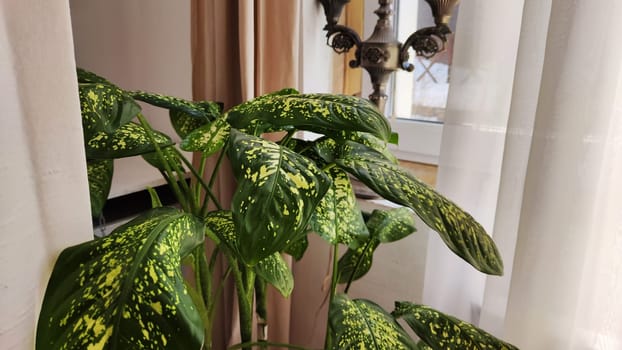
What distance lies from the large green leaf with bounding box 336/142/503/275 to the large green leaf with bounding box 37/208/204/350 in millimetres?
218

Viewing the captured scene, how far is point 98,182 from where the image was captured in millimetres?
738

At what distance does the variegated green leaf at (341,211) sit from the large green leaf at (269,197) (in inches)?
6.2

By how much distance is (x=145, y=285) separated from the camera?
0.42 meters

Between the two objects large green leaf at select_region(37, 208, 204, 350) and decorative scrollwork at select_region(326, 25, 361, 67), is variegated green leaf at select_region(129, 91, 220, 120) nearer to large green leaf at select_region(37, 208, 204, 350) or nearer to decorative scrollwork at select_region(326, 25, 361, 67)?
large green leaf at select_region(37, 208, 204, 350)

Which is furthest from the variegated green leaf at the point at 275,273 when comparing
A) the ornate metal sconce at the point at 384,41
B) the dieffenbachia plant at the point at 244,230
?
the ornate metal sconce at the point at 384,41

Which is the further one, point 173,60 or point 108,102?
point 173,60

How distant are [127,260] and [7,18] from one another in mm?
274

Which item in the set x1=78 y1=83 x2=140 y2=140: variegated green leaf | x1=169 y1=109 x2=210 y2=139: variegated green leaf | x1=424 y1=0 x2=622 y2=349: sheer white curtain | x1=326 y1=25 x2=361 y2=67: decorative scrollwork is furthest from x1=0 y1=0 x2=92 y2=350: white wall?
x1=326 y1=25 x2=361 y2=67: decorative scrollwork

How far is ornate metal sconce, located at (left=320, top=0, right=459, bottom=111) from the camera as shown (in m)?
1.10

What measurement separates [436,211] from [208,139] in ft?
0.97

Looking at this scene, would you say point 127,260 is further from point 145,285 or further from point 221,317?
point 221,317

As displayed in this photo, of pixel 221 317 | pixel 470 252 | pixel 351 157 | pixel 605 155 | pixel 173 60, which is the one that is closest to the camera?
pixel 470 252

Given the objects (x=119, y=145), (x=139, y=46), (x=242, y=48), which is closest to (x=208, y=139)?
(x=119, y=145)

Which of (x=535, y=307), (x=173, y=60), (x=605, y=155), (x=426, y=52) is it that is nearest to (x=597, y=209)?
(x=605, y=155)
